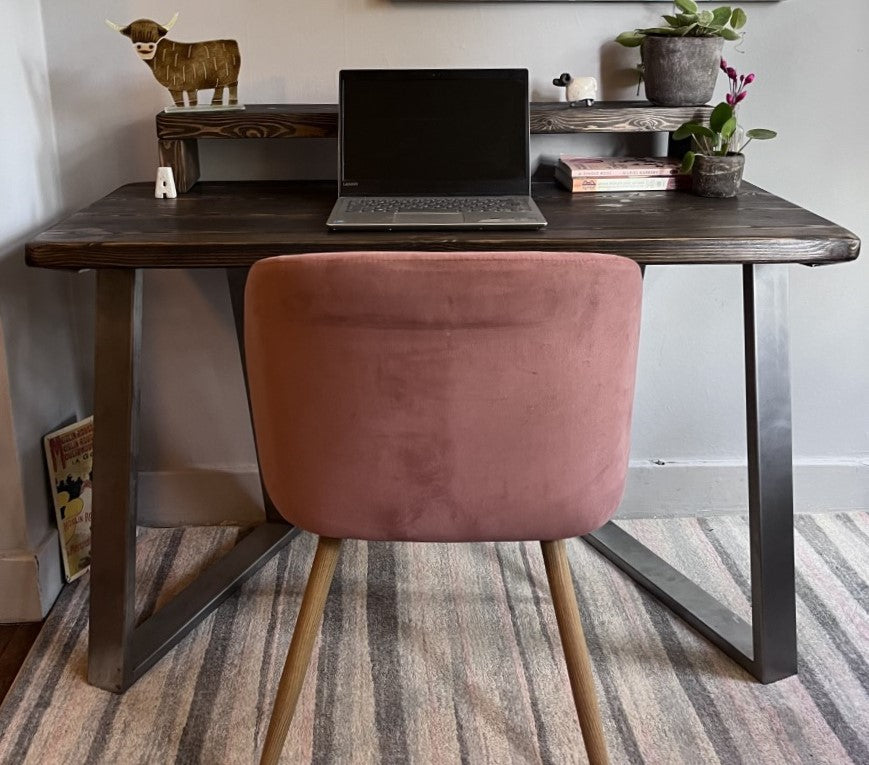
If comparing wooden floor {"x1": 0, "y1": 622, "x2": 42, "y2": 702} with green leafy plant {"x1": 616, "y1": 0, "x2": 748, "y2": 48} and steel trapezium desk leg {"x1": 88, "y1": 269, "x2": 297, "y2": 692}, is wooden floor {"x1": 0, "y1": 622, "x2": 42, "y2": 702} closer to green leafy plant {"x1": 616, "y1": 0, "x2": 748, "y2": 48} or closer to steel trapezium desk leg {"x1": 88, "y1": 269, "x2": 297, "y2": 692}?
steel trapezium desk leg {"x1": 88, "y1": 269, "x2": 297, "y2": 692}

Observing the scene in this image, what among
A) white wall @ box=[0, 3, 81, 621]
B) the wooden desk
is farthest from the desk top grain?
white wall @ box=[0, 3, 81, 621]

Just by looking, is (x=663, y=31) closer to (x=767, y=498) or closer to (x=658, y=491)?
(x=767, y=498)

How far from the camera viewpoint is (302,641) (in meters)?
1.33

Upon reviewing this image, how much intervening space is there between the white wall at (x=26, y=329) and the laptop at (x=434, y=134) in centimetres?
56

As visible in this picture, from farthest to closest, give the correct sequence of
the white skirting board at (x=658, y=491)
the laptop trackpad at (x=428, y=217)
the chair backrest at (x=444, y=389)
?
the white skirting board at (x=658, y=491)
the laptop trackpad at (x=428, y=217)
the chair backrest at (x=444, y=389)

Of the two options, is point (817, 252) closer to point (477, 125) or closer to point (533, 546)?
point (477, 125)

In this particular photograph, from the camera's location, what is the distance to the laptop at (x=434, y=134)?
1664 mm

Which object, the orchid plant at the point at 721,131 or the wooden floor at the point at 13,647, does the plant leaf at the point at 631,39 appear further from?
the wooden floor at the point at 13,647

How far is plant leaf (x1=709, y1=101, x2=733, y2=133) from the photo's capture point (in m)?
1.63

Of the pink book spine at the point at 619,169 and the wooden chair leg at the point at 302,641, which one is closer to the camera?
the wooden chair leg at the point at 302,641

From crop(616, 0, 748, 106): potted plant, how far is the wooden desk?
0.62ft

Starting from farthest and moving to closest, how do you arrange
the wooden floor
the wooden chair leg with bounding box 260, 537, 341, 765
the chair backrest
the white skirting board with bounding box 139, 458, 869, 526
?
1. the white skirting board with bounding box 139, 458, 869, 526
2. the wooden floor
3. the wooden chair leg with bounding box 260, 537, 341, 765
4. the chair backrest

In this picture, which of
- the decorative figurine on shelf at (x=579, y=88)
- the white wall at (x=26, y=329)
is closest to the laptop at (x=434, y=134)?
the decorative figurine on shelf at (x=579, y=88)

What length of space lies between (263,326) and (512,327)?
29cm
